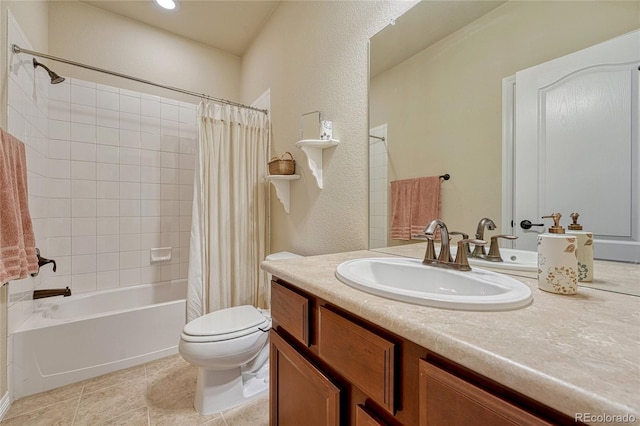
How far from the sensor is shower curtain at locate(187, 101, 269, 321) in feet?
6.22

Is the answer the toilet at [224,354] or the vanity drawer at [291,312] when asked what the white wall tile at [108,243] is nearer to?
the toilet at [224,354]

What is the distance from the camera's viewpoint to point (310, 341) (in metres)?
0.80

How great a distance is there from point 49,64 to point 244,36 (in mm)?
1551

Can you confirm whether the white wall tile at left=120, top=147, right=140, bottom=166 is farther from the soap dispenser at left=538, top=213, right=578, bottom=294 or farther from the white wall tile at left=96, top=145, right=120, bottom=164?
the soap dispenser at left=538, top=213, right=578, bottom=294

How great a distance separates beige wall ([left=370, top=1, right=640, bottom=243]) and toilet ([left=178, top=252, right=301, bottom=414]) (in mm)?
1132

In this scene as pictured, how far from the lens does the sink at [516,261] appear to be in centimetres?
82

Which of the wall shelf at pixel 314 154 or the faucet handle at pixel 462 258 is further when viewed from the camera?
the wall shelf at pixel 314 154

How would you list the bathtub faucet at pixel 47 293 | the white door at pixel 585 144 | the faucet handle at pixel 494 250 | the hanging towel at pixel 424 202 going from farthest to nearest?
the bathtub faucet at pixel 47 293
the hanging towel at pixel 424 202
the faucet handle at pixel 494 250
the white door at pixel 585 144

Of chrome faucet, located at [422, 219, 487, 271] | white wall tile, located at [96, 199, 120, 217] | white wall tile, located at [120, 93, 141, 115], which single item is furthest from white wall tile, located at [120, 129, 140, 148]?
chrome faucet, located at [422, 219, 487, 271]

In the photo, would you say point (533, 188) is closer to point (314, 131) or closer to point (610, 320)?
point (610, 320)

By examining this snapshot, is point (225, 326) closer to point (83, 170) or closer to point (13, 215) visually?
point (13, 215)

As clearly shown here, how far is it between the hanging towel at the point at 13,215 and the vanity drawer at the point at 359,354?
59.9 inches

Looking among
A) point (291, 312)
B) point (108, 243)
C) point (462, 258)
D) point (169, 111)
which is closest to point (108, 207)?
point (108, 243)

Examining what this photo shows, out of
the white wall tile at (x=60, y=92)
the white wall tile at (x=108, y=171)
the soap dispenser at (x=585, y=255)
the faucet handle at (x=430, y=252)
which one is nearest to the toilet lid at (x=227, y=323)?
the faucet handle at (x=430, y=252)
